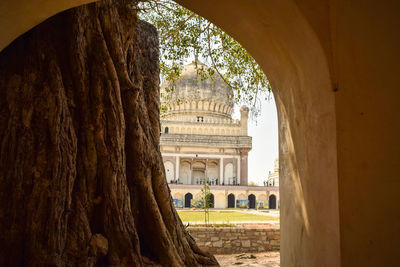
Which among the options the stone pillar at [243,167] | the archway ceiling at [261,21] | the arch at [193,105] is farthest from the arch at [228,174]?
the archway ceiling at [261,21]

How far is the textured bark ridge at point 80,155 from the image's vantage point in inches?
120

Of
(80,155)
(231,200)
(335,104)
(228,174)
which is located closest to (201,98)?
(228,174)

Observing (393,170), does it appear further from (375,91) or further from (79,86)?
(79,86)

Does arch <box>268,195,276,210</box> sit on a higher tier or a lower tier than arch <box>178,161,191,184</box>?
lower

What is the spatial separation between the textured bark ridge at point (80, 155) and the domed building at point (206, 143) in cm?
3291

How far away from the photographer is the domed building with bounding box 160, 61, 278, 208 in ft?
136

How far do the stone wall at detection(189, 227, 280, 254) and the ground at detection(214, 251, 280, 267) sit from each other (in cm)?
37

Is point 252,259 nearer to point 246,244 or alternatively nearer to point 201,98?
point 246,244

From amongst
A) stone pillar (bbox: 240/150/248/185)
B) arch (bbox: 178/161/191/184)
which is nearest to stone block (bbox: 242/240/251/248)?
stone pillar (bbox: 240/150/248/185)

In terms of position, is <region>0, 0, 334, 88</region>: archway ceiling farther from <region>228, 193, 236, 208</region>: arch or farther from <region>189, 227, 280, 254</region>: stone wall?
<region>228, 193, 236, 208</region>: arch

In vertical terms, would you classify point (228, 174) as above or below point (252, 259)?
above

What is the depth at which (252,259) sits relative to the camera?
9594 mm

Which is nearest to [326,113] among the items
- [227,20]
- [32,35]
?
[227,20]

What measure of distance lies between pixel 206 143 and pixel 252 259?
107 feet
